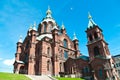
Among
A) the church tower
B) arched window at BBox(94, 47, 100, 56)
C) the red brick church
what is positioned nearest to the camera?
the church tower

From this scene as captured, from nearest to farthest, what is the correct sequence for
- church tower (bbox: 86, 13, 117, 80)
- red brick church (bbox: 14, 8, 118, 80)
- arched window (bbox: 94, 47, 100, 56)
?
church tower (bbox: 86, 13, 117, 80)
red brick church (bbox: 14, 8, 118, 80)
arched window (bbox: 94, 47, 100, 56)

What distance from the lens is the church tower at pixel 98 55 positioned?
111 ft

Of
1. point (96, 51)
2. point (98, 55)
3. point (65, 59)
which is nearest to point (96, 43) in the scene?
point (96, 51)

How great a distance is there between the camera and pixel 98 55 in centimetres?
3931

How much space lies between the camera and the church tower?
33.9m

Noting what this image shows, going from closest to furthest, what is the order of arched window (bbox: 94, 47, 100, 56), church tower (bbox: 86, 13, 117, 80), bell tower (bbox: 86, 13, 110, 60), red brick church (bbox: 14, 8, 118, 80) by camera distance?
church tower (bbox: 86, 13, 117, 80)
red brick church (bbox: 14, 8, 118, 80)
bell tower (bbox: 86, 13, 110, 60)
arched window (bbox: 94, 47, 100, 56)

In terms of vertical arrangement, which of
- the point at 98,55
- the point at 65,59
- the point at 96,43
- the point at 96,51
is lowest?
the point at 65,59

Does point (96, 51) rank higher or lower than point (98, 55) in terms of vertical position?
higher

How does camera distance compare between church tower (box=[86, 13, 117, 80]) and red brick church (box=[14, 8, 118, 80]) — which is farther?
red brick church (box=[14, 8, 118, 80])

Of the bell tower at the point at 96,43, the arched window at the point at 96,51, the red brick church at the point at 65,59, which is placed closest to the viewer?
the red brick church at the point at 65,59

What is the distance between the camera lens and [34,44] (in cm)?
4522

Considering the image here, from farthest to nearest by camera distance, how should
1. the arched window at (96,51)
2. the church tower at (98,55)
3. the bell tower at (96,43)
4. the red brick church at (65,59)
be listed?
the arched window at (96,51) < the bell tower at (96,43) < the red brick church at (65,59) < the church tower at (98,55)

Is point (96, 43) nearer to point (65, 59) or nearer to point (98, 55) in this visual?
point (98, 55)

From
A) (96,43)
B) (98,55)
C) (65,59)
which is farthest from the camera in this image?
(65,59)
